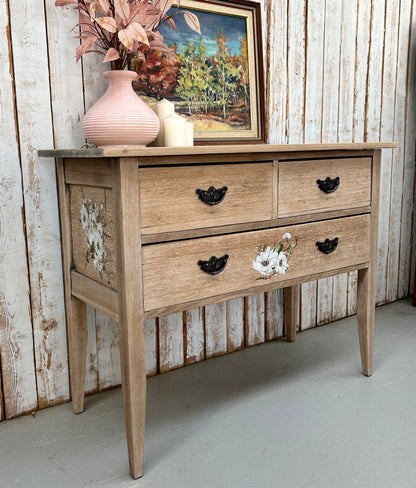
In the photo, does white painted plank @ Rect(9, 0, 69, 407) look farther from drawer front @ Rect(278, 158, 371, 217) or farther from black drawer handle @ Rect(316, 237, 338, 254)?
black drawer handle @ Rect(316, 237, 338, 254)

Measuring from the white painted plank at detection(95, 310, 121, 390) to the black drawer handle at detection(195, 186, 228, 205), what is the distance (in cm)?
69

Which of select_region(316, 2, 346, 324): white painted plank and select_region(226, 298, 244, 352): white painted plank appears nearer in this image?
select_region(226, 298, 244, 352): white painted plank

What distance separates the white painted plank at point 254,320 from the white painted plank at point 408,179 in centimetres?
110

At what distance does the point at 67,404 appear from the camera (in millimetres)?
1778

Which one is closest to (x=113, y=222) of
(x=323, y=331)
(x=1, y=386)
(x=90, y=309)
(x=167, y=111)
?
(x=167, y=111)

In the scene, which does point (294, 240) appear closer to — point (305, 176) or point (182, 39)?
A: point (305, 176)

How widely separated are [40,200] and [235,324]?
1.01 m

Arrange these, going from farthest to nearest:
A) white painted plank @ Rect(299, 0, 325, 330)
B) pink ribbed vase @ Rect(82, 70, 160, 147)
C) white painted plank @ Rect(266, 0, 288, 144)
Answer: white painted plank @ Rect(299, 0, 325, 330) < white painted plank @ Rect(266, 0, 288, 144) < pink ribbed vase @ Rect(82, 70, 160, 147)

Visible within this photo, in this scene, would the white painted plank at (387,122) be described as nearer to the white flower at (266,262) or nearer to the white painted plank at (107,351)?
the white flower at (266,262)

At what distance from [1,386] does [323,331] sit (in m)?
1.48

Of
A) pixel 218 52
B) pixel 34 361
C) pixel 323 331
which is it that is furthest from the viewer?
pixel 323 331

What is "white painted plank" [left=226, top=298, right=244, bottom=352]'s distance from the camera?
2.17 meters

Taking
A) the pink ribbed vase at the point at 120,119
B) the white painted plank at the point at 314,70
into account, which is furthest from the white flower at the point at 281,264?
the white painted plank at the point at 314,70

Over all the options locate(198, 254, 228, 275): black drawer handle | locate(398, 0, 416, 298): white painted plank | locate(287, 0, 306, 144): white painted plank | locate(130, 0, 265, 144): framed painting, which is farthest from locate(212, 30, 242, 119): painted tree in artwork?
locate(398, 0, 416, 298): white painted plank
